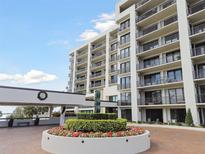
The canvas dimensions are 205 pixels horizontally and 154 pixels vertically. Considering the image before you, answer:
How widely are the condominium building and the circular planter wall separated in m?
14.6

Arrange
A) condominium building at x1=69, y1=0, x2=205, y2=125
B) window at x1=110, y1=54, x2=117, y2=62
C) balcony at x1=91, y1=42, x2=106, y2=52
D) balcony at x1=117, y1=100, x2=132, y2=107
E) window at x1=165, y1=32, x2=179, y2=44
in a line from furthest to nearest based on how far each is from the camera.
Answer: balcony at x1=91, y1=42, x2=106, y2=52 → window at x1=110, y1=54, x2=117, y2=62 → balcony at x1=117, y1=100, x2=132, y2=107 → window at x1=165, y1=32, x2=179, y2=44 → condominium building at x1=69, y1=0, x2=205, y2=125

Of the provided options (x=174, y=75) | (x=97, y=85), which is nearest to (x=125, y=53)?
(x=174, y=75)

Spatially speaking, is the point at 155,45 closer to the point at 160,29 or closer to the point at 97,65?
the point at 160,29

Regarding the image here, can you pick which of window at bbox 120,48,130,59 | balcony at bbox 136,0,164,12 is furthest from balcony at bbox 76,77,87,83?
balcony at bbox 136,0,164,12

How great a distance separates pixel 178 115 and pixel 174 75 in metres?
5.66

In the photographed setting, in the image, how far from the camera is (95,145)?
765cm

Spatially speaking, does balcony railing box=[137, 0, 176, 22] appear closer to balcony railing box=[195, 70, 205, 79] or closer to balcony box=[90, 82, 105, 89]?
balcony railing box=[195, 70, 205, 79]

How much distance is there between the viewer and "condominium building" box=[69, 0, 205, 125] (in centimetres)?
2073

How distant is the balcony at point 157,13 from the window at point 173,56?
629cm

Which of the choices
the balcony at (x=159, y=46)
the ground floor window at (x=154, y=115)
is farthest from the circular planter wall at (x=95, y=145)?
the balcony at (x=159, y=46)

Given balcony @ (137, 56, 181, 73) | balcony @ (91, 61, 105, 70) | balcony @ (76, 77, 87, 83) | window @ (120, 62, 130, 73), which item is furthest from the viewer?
balcony @ (76, 77, 87, 83)

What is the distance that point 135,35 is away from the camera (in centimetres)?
2800

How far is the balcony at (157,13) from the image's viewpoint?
2421 cm

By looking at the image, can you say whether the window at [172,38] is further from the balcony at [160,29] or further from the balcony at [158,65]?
the balcony at [158,65]
